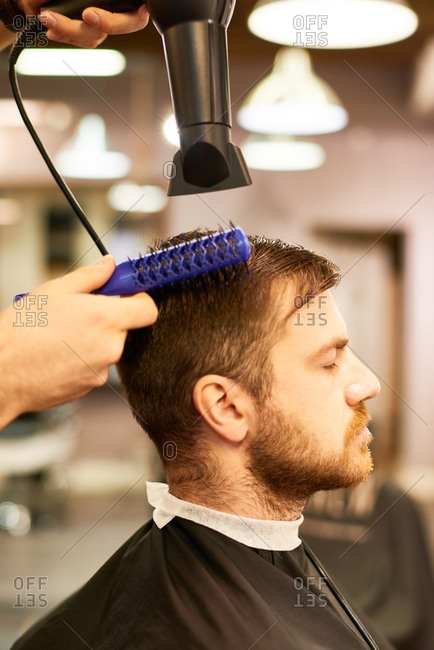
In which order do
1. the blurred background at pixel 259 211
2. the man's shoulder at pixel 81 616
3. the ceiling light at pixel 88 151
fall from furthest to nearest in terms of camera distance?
the blurred background at pixel 259 211 < the ceiling light at pixel 88 151 < the man's shoulder at pixel 81 616

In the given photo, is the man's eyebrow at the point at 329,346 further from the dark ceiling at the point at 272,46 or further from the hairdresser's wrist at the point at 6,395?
the dark ceiling at the point at 272,46

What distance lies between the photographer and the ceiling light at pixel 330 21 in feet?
5.45

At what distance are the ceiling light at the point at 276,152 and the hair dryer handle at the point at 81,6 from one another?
355cm

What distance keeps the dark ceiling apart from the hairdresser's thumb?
2.69m

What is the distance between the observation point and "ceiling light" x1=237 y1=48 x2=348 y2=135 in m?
2.95

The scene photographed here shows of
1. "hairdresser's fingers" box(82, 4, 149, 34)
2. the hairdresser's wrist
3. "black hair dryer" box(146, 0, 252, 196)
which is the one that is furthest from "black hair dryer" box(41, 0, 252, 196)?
the hairdresser's wrist

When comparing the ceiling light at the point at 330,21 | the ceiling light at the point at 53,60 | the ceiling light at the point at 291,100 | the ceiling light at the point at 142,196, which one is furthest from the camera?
the ceiling light at the point at 142,196

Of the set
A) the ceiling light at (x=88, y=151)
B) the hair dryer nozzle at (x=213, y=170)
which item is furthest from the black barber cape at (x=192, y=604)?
the ceiling light at (x=88, y=151)

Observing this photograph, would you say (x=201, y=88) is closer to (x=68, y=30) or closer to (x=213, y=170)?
(x=213, y=170)

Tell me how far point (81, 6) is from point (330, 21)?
99 centimetres

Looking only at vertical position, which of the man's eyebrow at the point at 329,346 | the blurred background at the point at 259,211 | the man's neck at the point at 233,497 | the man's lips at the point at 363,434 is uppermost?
the man's eyebrow at the point at 329,346

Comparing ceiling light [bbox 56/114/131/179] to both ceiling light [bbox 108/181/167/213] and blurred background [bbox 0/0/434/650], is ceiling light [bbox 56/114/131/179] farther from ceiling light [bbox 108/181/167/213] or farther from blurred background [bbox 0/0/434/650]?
ceiling light [bbox 108/181/167/213]

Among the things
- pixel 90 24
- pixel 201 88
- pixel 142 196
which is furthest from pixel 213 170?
pixel 142 196

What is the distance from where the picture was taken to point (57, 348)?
0.84 m
